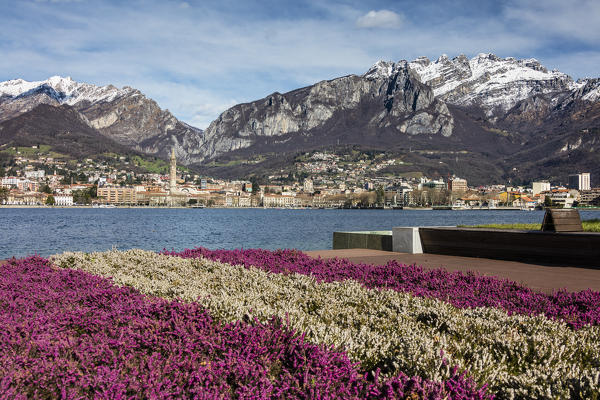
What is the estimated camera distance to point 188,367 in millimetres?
3549

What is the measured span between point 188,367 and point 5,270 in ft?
25.7

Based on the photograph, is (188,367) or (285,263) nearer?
(188,367)

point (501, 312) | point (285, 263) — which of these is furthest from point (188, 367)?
point (285, 263)

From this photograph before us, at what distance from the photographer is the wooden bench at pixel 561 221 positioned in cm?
1151

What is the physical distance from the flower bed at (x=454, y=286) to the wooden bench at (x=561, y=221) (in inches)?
167

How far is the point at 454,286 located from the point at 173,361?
5153mm

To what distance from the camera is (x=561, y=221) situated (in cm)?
1162

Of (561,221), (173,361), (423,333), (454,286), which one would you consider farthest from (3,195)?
(423,333)

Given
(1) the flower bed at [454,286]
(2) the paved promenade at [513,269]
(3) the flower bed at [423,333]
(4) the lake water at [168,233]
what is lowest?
(4) the lake water at [168,233]

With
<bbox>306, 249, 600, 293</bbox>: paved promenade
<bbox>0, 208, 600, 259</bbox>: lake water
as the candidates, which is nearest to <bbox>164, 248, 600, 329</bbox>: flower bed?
<bbox>306, 249, 600, 293</bbox>: paved promenade

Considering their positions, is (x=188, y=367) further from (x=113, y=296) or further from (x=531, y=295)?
(x=531, y=295)

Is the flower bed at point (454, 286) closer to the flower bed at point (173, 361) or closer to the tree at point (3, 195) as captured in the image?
the flower bed at point (173, 361)

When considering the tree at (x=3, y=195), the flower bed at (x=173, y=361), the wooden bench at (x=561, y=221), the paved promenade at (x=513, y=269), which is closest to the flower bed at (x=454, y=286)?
the paved promenade at (x=513, y=269)

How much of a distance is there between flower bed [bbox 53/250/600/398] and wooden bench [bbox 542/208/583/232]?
6494mm
